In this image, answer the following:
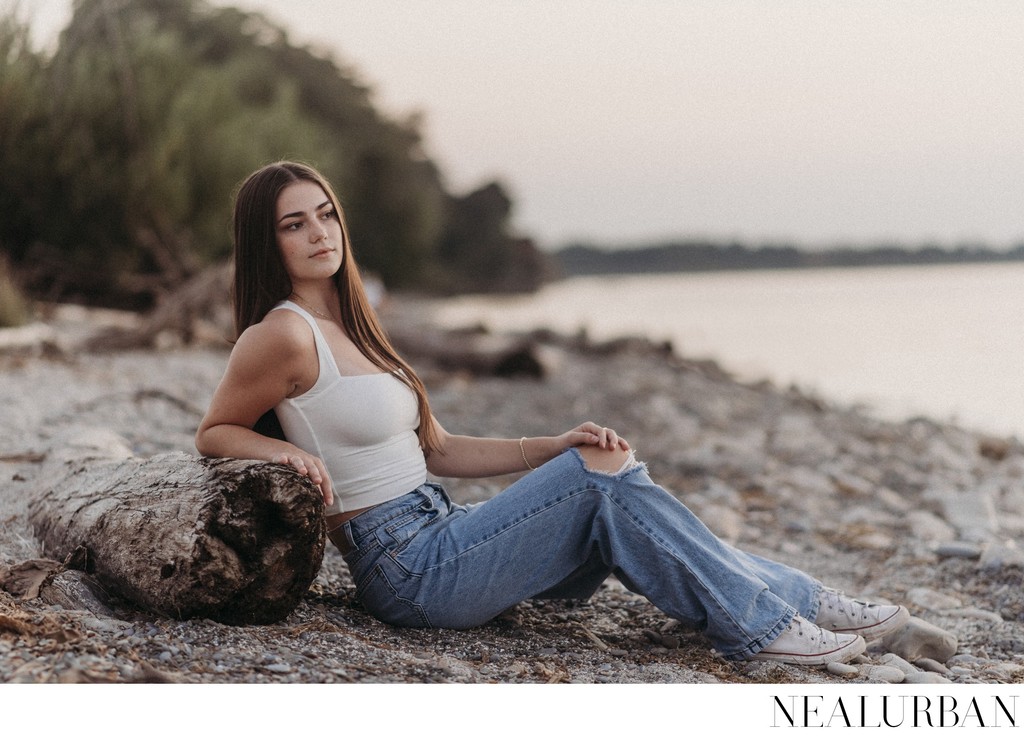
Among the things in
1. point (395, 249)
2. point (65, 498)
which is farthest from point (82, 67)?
point (395, 249)

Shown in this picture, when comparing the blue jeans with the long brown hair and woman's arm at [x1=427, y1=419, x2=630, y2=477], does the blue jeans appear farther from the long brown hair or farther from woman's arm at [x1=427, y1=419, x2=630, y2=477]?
the long brown hair

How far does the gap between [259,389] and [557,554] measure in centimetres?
96

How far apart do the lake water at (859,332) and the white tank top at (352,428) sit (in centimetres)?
723

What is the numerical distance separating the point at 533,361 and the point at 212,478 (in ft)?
23.7

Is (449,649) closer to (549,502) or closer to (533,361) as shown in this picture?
(549,502)

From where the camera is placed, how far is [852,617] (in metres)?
2.94

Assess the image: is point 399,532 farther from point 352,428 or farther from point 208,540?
point 208,540

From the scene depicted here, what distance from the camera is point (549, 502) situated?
2703 millimetres

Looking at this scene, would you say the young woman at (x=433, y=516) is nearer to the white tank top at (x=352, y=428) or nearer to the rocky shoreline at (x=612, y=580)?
the white tank top at (x=352, y=428)

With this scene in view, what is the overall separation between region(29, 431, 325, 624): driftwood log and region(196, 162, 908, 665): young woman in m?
0.21

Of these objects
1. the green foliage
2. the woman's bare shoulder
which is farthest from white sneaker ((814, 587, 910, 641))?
the green foliage

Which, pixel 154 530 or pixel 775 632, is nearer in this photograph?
pixel 154 530

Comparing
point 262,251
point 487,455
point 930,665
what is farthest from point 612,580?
point 262,251

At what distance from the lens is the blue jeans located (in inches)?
106
